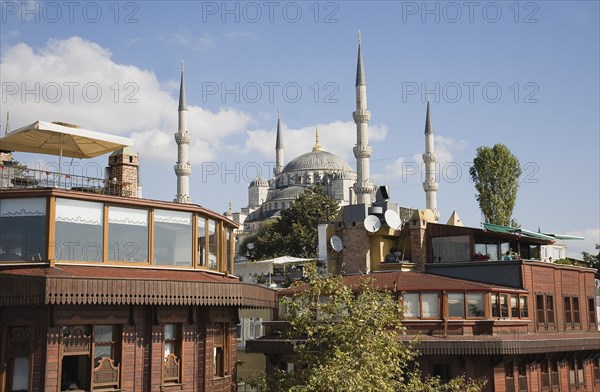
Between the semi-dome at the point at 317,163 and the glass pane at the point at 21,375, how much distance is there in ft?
537

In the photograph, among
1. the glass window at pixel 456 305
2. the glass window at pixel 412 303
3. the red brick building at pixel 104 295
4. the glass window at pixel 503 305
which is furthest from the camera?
the glass window at pixel 503 305

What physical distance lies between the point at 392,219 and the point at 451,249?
3.97m

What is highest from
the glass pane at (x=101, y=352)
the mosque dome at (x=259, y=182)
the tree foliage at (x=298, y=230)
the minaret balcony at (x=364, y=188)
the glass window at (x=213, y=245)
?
the mosque dome at (x=259, y=182)

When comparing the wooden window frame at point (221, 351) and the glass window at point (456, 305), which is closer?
the wooden window frame at point (221, 351)

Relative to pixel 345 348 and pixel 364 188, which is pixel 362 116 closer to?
pixel 364 188

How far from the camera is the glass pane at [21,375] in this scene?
1692cm

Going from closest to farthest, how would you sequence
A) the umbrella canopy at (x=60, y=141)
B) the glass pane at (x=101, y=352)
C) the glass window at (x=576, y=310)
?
the glass pane at (x=101, y=352), the umbrella canopy at (x=60, y=141), the glass window at (x=576, y=310)

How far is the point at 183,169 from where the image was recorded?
349ft

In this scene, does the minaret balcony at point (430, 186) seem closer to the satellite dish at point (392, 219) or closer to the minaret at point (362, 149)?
the minaret at point (362, 149)

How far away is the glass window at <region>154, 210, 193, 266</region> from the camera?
19.6 metres

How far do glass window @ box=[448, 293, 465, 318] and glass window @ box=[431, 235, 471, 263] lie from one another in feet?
19.8

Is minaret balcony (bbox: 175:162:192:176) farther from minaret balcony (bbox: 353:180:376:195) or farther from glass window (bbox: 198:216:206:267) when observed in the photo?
glass window (bbox: 198:216:206:267)

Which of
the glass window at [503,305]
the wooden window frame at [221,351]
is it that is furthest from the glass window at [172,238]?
the glass window at [503,305]

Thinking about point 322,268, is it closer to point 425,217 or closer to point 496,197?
point 425,217
